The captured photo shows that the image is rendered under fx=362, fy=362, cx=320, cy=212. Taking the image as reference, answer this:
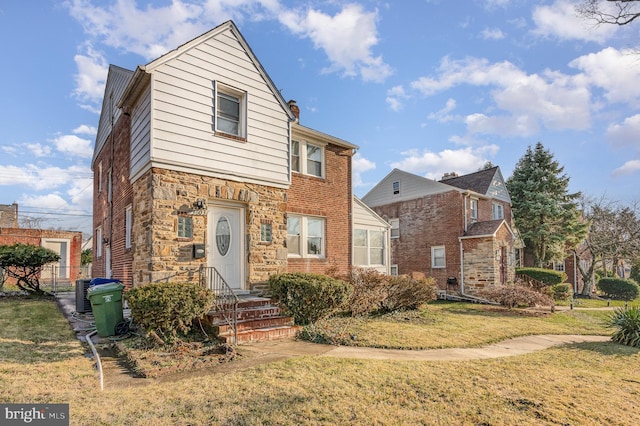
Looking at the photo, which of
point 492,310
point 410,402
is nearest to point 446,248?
point 492,310

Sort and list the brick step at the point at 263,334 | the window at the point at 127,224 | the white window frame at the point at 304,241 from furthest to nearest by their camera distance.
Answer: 1. the white window frame at the point at 304,241
2. the window at the point at 127,224
3. the brick step at the point at 263,334

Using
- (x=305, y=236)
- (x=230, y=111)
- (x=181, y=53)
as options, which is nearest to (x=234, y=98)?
(x=230, y=111)

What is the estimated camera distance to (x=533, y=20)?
410 inches

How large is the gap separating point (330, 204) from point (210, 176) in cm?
493

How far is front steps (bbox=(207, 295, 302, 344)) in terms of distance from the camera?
24.4 ft

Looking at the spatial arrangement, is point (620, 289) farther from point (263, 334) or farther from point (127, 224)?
point (127, 224)

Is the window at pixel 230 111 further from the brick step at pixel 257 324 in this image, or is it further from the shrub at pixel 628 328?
the shrub at pixel 628 328

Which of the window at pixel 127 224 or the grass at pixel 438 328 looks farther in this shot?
the window at pixel 127 224

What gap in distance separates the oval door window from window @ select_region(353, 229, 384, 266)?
20.4 ft

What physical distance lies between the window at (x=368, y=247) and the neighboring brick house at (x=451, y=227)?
616 cm

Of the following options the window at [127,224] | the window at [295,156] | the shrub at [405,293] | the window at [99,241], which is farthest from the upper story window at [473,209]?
the window at [99,241]

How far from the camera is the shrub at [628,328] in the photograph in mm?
8805

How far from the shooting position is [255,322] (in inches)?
317
